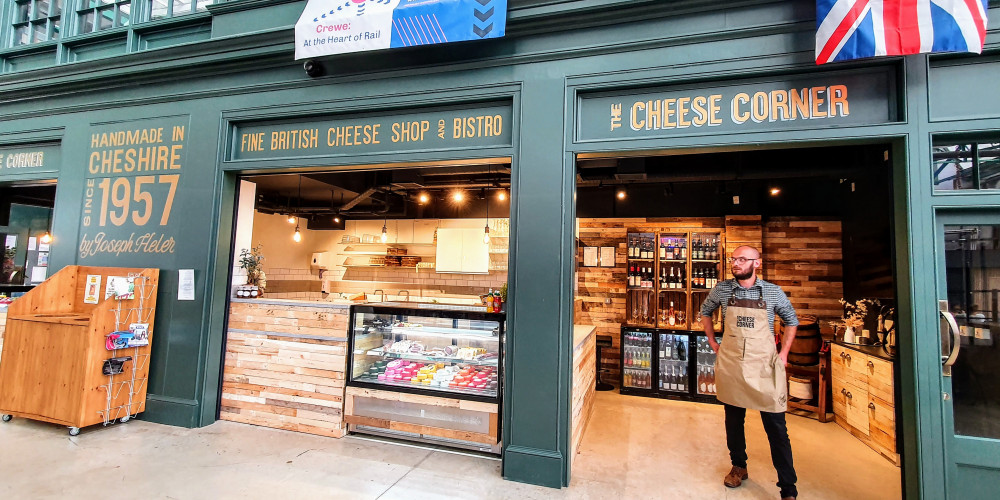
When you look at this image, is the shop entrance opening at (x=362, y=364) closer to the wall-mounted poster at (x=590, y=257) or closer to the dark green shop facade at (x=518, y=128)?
the dark green shop facade at (x=518, y=128)

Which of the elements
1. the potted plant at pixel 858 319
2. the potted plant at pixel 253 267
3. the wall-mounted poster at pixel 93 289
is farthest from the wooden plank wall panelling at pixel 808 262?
the wall-mounted poster at pixel 93 289

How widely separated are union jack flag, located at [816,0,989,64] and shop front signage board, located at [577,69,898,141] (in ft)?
0.84

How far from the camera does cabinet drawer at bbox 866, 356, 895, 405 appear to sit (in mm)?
3545

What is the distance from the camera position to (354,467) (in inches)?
126

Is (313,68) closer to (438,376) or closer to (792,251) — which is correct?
(438,376)

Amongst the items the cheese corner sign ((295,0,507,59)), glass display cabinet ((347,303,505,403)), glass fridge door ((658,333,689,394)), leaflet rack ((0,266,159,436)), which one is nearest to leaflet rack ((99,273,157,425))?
leaflet rack ((0,266,159,436))

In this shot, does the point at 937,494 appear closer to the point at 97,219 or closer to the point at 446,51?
the point at 446,51

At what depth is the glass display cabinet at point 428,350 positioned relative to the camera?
365cm

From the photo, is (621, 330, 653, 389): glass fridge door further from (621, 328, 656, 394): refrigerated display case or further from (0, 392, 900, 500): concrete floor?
(0, 392, 900, 500): concrete floor

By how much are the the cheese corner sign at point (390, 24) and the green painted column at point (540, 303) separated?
671mm

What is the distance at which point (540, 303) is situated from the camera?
10.3 feet

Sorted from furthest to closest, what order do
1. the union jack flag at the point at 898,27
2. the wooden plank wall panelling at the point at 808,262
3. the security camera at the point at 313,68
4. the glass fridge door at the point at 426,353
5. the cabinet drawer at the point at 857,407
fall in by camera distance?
the wooden plank wall panelling at the point at 808,262 < the cabinet drawer at the point at 857,407 < the security camera at the point at 313,68 < the glass fridge door at the point at 426,353 < the union jack flag at the point at 898,27

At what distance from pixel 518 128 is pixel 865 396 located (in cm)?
406

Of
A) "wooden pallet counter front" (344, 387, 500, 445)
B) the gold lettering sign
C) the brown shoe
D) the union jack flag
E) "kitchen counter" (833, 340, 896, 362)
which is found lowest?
the brown shoe
